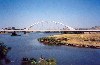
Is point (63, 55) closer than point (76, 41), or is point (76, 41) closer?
point (63, 55)

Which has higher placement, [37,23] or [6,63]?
[37,23]

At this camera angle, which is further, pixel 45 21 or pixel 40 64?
pixel 45 21

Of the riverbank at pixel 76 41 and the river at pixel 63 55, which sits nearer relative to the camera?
the river at pixel 63 55

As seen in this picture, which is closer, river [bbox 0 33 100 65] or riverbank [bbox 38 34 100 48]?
river [bbox 0 33 100 65]

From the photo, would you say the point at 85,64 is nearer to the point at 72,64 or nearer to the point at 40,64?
the point at 72,64

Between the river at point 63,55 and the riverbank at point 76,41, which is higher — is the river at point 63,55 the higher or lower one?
the lower one

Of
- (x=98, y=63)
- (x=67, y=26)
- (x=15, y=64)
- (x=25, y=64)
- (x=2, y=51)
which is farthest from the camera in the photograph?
(x=67, y=26)

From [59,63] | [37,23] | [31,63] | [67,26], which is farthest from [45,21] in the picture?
[31,63]

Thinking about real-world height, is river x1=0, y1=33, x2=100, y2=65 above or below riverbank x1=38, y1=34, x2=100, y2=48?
below

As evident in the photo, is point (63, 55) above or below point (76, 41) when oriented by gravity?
below

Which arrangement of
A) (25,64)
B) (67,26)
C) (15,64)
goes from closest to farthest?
1. (25,64)
2. (15,64)
3. (67,26)
